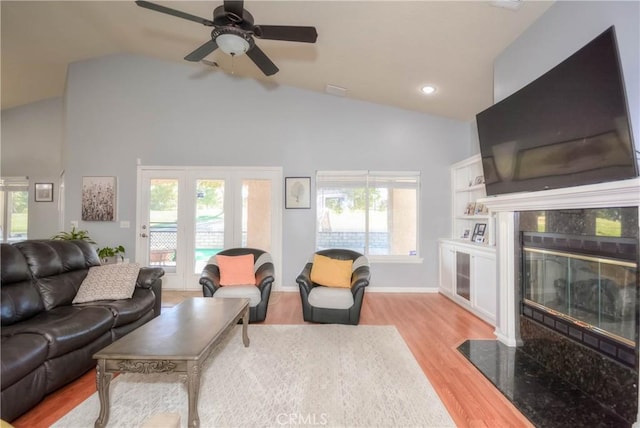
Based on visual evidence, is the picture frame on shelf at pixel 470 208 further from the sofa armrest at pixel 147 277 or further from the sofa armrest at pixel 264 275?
the sofa armrest at pixel 147 277

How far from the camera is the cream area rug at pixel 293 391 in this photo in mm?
1800

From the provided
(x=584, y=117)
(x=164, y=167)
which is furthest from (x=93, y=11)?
(x=584, y=117)

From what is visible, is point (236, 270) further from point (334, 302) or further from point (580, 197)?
point (580, 197)

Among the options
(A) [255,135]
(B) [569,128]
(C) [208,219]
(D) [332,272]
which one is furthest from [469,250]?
(C) [208,219]

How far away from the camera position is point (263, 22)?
322 centimetres

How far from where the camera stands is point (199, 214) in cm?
492

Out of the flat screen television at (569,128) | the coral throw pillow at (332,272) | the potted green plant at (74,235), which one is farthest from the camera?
the potted green plant at (74,235)

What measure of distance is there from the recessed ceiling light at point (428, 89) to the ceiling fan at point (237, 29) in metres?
2.23

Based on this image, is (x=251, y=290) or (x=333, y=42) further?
(x=251, y=290)

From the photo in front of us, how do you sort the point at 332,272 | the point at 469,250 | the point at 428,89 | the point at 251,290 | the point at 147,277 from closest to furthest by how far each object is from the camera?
the point at 147,277 → the point at 251,290 → the point at 332,272 → the point at 469,250 → the point at 428,89

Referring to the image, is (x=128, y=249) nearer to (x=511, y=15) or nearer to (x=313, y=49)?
(x=313, y=49)

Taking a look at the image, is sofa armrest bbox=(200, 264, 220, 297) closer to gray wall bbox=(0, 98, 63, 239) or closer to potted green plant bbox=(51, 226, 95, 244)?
potted green plant bbox=(51, 226, 95, 244)

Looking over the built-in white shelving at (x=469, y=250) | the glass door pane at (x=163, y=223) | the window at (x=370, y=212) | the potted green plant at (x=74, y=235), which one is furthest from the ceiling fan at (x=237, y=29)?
the potted green plant at (x=74, y=235)

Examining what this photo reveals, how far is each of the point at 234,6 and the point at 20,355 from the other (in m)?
2.68
